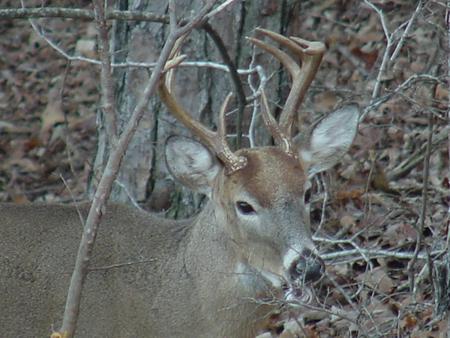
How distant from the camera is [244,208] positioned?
19.2ft

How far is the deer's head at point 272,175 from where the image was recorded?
5.66 meters

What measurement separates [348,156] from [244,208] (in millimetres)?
3633

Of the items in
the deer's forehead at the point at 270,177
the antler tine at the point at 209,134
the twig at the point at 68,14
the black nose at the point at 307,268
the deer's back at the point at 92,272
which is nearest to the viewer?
the black nose at the point at 307,268

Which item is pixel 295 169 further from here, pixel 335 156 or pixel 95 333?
pixel 95 333

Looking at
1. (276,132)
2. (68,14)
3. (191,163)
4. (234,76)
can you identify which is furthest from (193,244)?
Answer: (68,14)

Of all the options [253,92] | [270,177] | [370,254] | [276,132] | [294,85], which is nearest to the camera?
[270,177]

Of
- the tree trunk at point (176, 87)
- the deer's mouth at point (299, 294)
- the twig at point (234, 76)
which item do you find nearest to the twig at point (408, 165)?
the tree trunk at point (176, 87)

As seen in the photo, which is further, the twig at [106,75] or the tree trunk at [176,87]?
the tree trunk at [176,87]

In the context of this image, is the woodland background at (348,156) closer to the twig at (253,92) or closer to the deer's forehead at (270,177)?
the twig at (253,92)

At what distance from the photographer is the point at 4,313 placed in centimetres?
624

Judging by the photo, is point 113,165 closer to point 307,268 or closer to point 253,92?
point 307,268

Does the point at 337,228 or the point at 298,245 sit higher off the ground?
the point at 298,245

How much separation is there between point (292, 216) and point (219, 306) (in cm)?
67

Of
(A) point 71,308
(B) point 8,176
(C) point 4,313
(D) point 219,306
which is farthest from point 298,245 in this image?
(B) point 8,176
